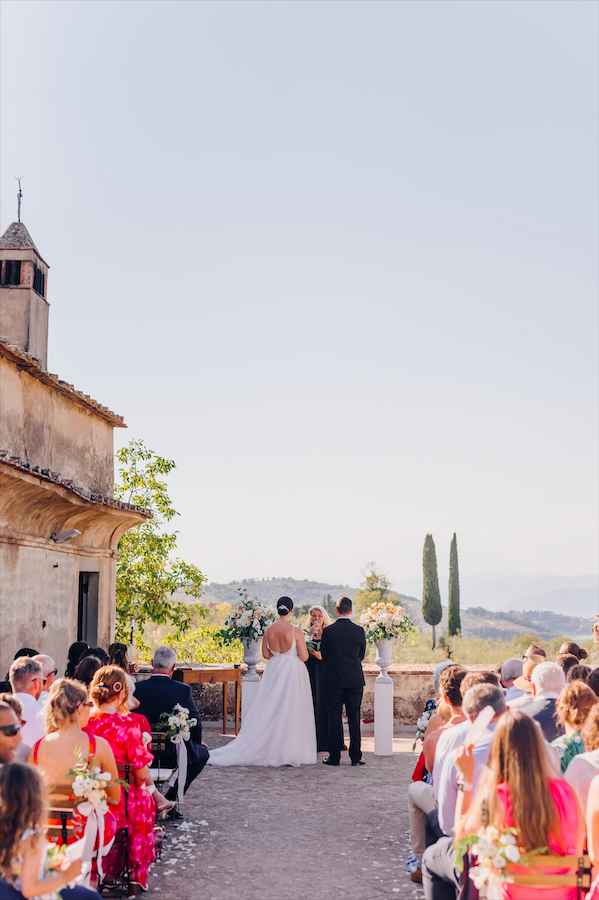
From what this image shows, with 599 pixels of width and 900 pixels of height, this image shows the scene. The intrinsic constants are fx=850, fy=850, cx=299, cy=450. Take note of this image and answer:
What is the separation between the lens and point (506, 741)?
13.0 feet

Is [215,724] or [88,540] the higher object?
[88,540]

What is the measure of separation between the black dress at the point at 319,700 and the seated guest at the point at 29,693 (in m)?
5.92

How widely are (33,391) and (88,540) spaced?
2.88 meters

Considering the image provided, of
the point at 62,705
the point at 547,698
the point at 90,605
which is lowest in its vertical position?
the point at 547,698

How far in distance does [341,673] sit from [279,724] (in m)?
1.06

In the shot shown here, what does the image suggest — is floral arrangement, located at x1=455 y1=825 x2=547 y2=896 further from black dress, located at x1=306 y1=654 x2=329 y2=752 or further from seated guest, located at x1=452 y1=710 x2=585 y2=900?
black dress, located at x1=306 y1=654 x2=329 y2=752

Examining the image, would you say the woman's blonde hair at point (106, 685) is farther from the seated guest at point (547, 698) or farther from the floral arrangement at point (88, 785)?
the seated guest at point (547, 698)

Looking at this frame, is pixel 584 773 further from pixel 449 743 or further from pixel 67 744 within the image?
pixel 67 744

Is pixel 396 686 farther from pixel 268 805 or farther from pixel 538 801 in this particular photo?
pixel 538 801

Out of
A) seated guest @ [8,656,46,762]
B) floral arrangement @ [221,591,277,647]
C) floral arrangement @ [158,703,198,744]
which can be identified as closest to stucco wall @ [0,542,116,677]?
floral arrangement @ [221,591,277,647]

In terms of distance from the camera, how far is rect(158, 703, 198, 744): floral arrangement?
7680mm

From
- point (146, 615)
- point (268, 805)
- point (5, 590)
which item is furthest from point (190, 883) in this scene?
point (146, 615)

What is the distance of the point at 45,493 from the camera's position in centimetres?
1091

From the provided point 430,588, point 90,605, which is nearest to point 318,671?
point 90,605
